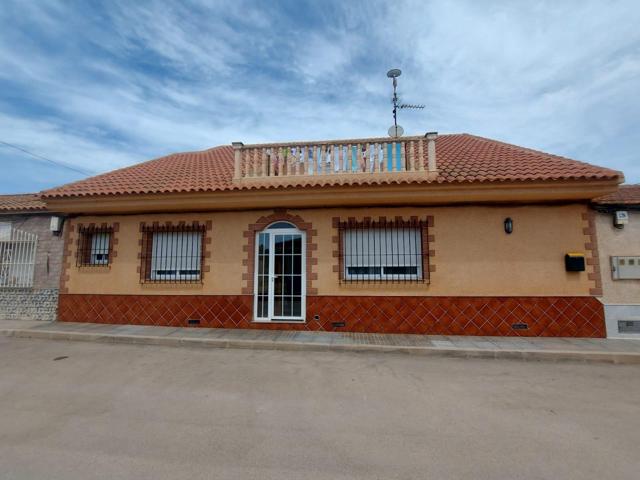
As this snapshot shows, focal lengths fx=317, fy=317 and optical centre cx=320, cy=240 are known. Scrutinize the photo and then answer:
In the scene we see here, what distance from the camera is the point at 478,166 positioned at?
7219 mm

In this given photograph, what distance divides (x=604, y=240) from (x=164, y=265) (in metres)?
9.94

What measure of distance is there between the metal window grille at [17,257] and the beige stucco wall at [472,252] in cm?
394

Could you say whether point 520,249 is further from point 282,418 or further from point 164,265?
point 164,265

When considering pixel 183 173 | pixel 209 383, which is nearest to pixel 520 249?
pixel 209 383

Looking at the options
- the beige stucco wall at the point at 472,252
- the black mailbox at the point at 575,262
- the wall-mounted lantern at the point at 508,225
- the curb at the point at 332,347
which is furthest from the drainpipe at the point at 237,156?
the black mailbox at the point at 575,262

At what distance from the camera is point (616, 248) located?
6652mm

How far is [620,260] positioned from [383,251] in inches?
191

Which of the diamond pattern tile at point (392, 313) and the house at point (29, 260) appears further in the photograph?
the house at point (29, 260)

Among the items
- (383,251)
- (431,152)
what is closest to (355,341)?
(383,251)

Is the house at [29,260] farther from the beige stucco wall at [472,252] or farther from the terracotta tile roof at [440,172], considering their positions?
the beige stucco wall at [472,252]

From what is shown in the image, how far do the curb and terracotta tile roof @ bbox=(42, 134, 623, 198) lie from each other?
308cm

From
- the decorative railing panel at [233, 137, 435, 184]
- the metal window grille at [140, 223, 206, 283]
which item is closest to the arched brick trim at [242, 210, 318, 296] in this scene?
the decorative railing panel at [233, 137, 435, 184]

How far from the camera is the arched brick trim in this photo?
723cm

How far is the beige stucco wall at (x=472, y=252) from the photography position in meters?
6.68
